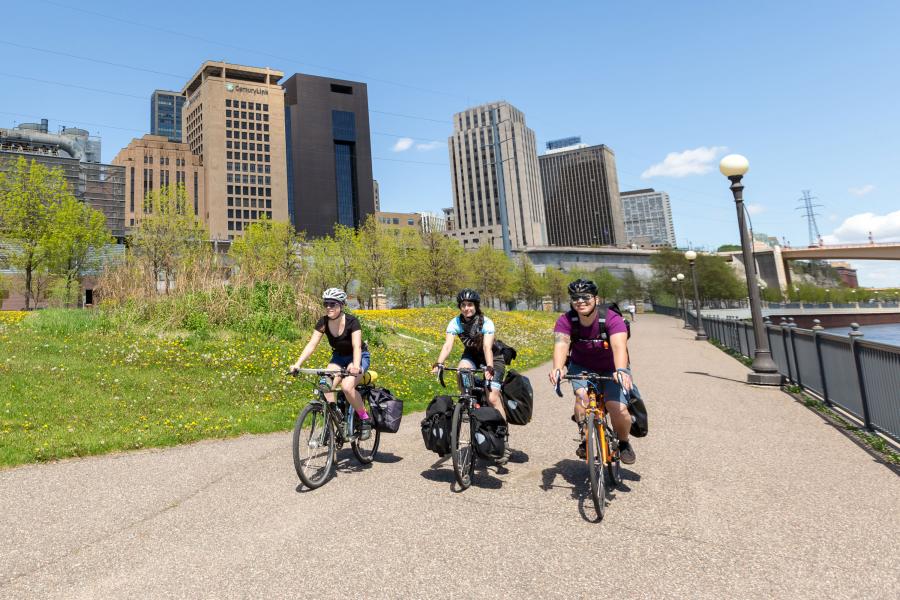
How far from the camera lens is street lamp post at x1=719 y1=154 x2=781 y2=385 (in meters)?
11.2

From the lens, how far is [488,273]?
2340 inches

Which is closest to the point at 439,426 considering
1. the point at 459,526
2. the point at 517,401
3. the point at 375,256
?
the point at 517,401

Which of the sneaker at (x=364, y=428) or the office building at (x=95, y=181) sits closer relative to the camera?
the sneaker at (x=364, y=428)

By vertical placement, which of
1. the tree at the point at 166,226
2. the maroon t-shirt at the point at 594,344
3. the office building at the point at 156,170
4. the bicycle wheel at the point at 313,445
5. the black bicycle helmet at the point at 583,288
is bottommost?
the bicycle wheel at the point at 313,445

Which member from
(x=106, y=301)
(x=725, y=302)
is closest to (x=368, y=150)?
(x=725, y=302)

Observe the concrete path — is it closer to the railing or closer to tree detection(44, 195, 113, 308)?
the railing

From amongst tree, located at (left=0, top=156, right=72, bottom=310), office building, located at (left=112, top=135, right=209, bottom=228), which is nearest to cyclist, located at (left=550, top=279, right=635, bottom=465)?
tree, located at (left=0, top=156, right=72, bottom=310)

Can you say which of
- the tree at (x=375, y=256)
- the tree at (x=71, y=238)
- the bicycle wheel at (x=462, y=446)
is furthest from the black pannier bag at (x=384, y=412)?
the tree at (x=375, y=256)

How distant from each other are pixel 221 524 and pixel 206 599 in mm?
1240

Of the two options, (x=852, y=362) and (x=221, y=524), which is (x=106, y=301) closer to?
(x=221, y=524)

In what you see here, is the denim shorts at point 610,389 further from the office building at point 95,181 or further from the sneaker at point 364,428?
the office building at point 95,181

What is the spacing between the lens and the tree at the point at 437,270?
148 feet

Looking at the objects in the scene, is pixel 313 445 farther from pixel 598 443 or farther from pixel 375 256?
pixel 375 256

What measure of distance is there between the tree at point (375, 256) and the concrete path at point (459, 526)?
4043cm
